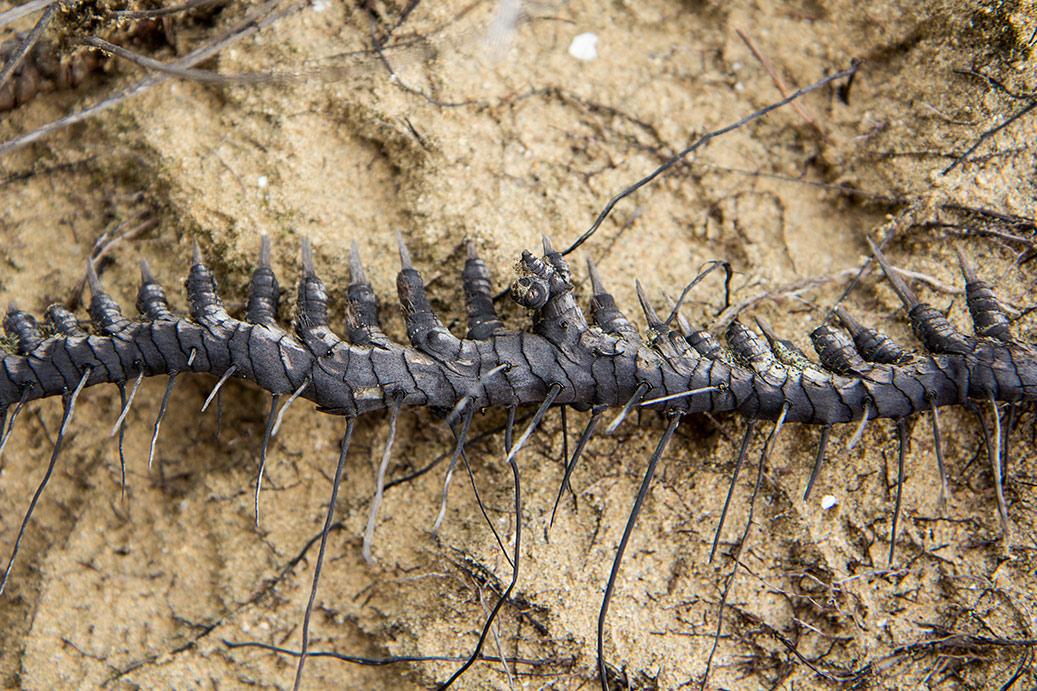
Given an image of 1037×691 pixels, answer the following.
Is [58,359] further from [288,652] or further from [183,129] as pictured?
[288,652]

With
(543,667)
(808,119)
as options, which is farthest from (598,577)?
(808,119)

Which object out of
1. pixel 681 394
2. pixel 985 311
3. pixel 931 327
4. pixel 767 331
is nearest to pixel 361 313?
pixel 681 394

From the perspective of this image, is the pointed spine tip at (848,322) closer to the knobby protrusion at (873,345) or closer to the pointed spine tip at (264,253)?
the knobby protrusion at (873,345)

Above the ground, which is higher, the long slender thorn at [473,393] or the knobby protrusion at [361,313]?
the knobby protrusion at [361,313]

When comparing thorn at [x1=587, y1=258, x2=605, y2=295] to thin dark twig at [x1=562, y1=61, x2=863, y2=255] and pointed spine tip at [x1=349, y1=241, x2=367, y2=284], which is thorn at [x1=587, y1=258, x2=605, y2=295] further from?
pointed spine tip at [x1=349, y1=241, x2=367, y2=284]

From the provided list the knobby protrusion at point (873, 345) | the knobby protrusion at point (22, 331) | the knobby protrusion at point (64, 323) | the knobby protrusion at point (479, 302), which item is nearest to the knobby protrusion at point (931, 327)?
the knobby protrusion at point (873, 345)

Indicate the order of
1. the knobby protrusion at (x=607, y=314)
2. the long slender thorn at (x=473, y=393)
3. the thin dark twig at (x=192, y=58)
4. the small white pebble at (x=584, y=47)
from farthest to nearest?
the small white pebble at (x=584, y=47) → the thin dark twig at (x=192, y=58) → the knobby protrusion at (x=607, y=314) → the long slender thorn at (x=473, y=393)
